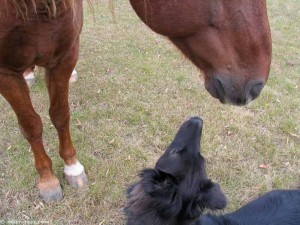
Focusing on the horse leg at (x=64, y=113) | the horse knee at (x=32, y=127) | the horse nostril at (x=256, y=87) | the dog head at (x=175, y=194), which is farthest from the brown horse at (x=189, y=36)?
the dog head at (x=175, y=194)

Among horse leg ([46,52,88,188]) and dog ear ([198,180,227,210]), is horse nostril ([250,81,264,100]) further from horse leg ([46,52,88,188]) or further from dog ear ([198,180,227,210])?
horse leg ([46,52,88,188])

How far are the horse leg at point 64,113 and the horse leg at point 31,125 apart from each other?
0.14 m

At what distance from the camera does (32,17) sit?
180cm

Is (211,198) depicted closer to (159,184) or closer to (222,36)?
(159,184)

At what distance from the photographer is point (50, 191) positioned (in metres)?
2.67

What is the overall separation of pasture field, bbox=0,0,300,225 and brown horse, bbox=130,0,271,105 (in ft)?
2.24

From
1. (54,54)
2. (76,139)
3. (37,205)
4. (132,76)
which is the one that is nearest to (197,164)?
(54,54)

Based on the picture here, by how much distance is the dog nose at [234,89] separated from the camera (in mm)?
1663

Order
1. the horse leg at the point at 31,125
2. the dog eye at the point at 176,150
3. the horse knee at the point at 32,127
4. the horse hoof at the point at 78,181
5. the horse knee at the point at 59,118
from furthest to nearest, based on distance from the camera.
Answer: the horse hoof at the point at 78,181
the horse knee at the point at 59,118
the horse knee at the point at 32,127
the horse leg at the point at 31,125
the dog eye at the point at 176,150

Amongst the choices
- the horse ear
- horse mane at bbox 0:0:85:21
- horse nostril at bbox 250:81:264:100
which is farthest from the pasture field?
the horse ear

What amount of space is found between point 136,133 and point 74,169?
804 millimetres

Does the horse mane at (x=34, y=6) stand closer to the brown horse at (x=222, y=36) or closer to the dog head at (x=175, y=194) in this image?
the brown horse at (x=222, y=36)

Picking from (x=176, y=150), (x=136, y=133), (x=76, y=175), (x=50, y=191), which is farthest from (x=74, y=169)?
(x=176, y=150)

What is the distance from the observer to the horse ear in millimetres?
1658
